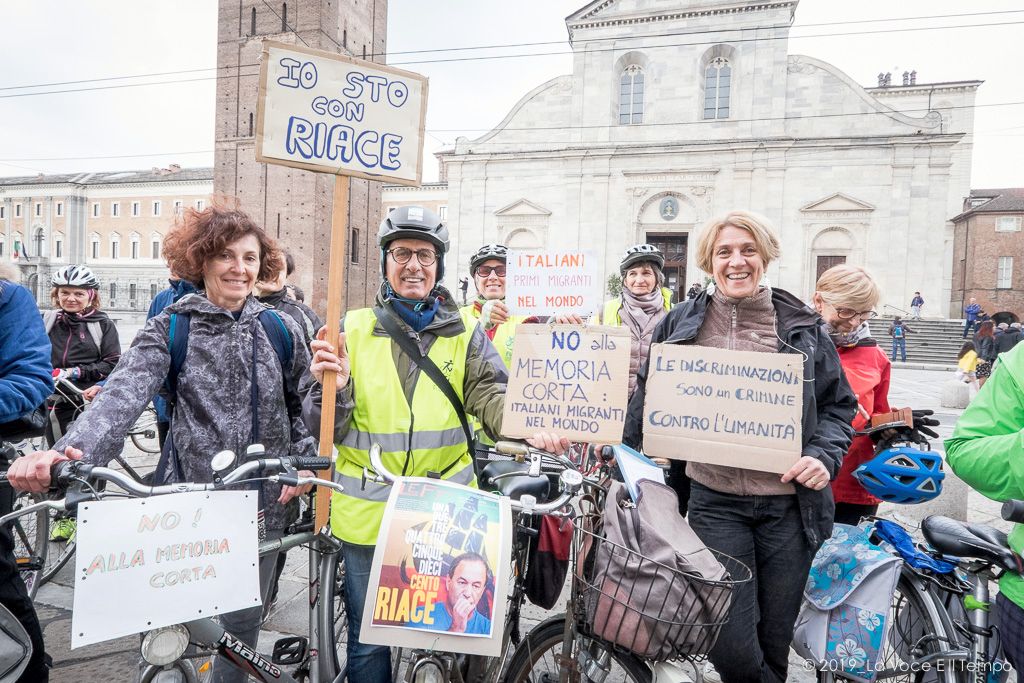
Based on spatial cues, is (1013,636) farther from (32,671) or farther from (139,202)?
(139,202)

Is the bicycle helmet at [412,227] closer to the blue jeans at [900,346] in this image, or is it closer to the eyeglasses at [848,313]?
the eyeglasses at [848,313]

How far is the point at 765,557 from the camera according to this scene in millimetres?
2223

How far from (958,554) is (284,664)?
8.46 ft

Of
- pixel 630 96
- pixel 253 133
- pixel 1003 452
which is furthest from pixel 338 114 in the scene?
pixel 253 133

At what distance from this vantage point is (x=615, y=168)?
96.9 feet

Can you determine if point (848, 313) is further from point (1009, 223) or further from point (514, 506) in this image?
point (1009, 223)

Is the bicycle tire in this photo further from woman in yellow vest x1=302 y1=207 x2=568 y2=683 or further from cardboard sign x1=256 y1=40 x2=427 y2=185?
cardboard sign x1=256 y1=40 x2=427 y2=185

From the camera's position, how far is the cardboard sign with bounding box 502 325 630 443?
2.17 metres

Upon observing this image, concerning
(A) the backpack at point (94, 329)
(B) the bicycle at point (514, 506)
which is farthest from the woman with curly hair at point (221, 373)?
(A) the backpack at point (94, 329)

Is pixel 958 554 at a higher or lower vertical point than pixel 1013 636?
higher

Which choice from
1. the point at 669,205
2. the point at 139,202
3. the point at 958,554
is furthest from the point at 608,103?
the point at 139,202

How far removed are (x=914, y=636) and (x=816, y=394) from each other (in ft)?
4.24

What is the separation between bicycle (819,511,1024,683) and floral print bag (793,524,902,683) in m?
0.09

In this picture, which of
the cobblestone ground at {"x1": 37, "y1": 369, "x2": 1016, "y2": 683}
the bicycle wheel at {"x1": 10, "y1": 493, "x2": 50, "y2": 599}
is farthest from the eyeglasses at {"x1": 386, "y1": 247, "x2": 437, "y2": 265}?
the bicycle wheel at {"x1": 10, "y1": 493, "x2": 50, "y2": 599}
